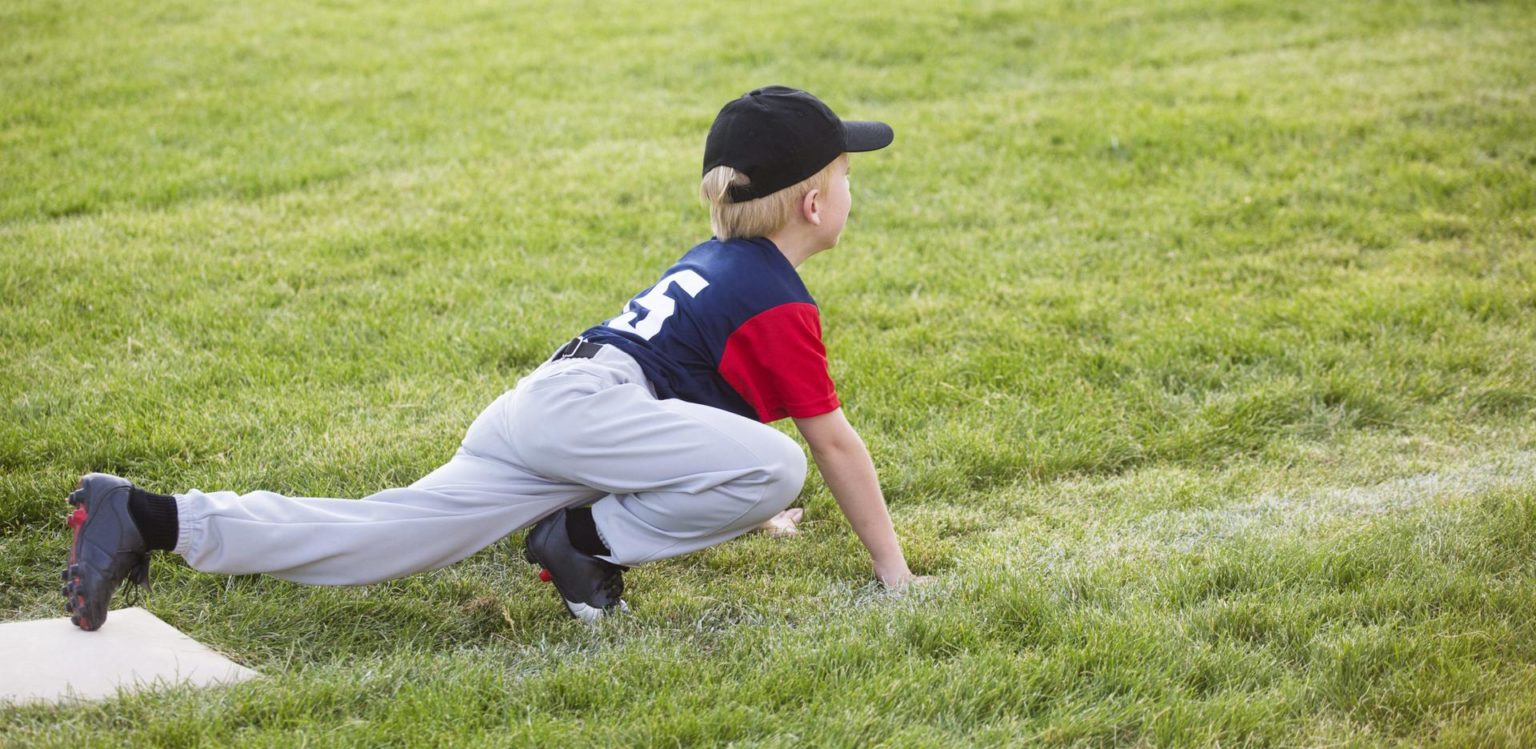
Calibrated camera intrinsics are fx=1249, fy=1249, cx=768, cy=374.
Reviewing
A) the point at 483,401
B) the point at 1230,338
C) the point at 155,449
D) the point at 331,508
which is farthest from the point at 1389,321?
the point at 155,449

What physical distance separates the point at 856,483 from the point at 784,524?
2.18 ft

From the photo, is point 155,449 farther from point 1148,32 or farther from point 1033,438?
point 1148,32

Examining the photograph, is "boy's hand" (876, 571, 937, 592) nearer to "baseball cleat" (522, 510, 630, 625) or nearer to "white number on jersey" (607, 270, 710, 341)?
"baseball cleat" (522, 510, 630, 625)

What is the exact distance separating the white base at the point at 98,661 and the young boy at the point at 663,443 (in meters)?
0.16

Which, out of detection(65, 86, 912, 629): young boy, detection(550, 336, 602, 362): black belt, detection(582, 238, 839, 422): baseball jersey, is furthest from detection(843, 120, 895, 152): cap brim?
detection(550, 336, 602, 362): black belt

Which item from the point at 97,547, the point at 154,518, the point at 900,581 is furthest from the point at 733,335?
the point at 97,547

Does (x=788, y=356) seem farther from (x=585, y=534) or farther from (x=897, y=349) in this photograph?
(x=897, y=349)

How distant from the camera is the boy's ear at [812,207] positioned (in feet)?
10.3

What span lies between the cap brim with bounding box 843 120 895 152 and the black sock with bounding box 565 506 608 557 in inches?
46.0

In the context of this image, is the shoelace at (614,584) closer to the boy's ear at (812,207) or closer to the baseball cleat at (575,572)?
the baseball cleat at (575,572)

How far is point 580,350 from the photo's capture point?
3148 mm

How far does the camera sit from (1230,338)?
4.86 m

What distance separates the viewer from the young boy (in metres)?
2.96

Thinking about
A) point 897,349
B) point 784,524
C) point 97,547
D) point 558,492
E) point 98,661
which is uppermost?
point 97,547
